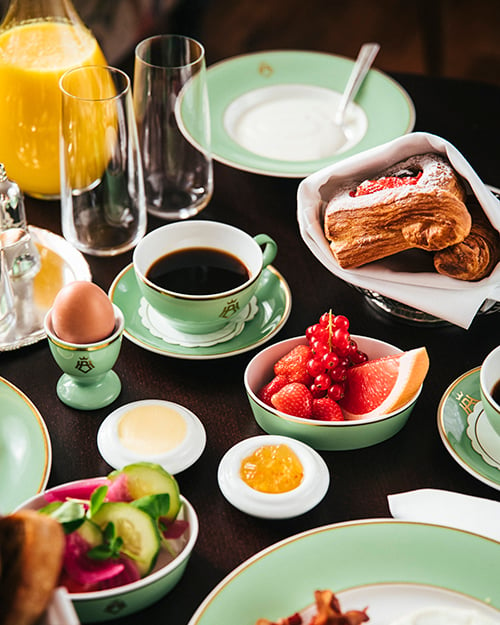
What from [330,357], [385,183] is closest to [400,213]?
[385,183]

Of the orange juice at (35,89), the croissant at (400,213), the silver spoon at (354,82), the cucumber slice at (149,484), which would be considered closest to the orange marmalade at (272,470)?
the cucumber slice at (149,484)

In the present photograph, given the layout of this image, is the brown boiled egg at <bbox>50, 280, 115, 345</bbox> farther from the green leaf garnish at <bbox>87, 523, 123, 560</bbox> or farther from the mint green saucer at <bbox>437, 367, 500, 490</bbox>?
the mint green saucer at <bbox>437, 367, 500, 490</bbox>

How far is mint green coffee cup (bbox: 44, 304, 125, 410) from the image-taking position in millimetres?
906

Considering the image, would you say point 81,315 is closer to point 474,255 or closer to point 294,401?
point 294,401

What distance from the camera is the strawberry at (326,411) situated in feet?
2.93

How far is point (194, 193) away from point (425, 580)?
2.48 feet

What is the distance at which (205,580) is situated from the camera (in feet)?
2.51

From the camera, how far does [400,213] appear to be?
0.99m

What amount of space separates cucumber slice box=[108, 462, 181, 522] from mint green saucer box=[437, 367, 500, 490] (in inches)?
12.7

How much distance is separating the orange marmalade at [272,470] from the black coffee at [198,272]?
29cm

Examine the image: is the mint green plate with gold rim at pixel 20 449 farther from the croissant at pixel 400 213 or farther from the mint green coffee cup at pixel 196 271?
the croissant at pixel 400 213

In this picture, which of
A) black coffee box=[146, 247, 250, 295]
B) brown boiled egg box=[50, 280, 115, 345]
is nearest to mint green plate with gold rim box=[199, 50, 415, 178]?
black coffee box=[146, 247, 250, 295]

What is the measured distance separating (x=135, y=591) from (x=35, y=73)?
82 cm

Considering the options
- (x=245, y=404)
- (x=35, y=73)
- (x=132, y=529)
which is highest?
(x=35, y=73)
